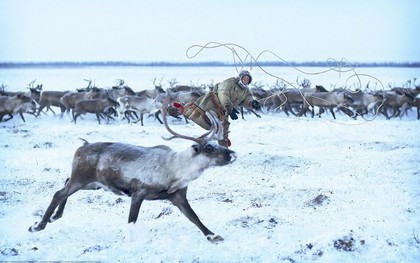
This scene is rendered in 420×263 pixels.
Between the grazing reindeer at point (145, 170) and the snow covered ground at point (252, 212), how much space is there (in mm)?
307

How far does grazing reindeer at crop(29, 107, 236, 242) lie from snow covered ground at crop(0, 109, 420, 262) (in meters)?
0.31

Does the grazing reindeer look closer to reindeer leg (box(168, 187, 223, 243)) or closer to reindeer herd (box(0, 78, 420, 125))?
reindeer leg (box(168, 187, 223, 243))

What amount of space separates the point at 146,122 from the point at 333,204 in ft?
36.1

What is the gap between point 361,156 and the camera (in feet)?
25.6

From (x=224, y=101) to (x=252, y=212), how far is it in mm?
1720

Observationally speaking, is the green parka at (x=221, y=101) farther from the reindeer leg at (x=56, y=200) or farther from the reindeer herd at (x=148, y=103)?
the reindeer herd at (x=148, y=103)

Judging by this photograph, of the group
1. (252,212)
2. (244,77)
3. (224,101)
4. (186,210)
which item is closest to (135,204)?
(186,210)

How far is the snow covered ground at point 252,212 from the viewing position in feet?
12.7

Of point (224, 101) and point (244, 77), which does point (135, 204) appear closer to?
point (224, 101)

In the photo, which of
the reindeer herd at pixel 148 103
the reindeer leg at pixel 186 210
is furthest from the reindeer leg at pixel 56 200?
the reindeer herd at pixel 148 103

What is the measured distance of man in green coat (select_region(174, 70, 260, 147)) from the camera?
592 centimetres

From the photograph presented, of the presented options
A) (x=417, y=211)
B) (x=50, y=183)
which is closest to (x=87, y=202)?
(x=50, y=183)

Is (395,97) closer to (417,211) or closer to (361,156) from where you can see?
(361,156)

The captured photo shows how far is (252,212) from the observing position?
486cm
